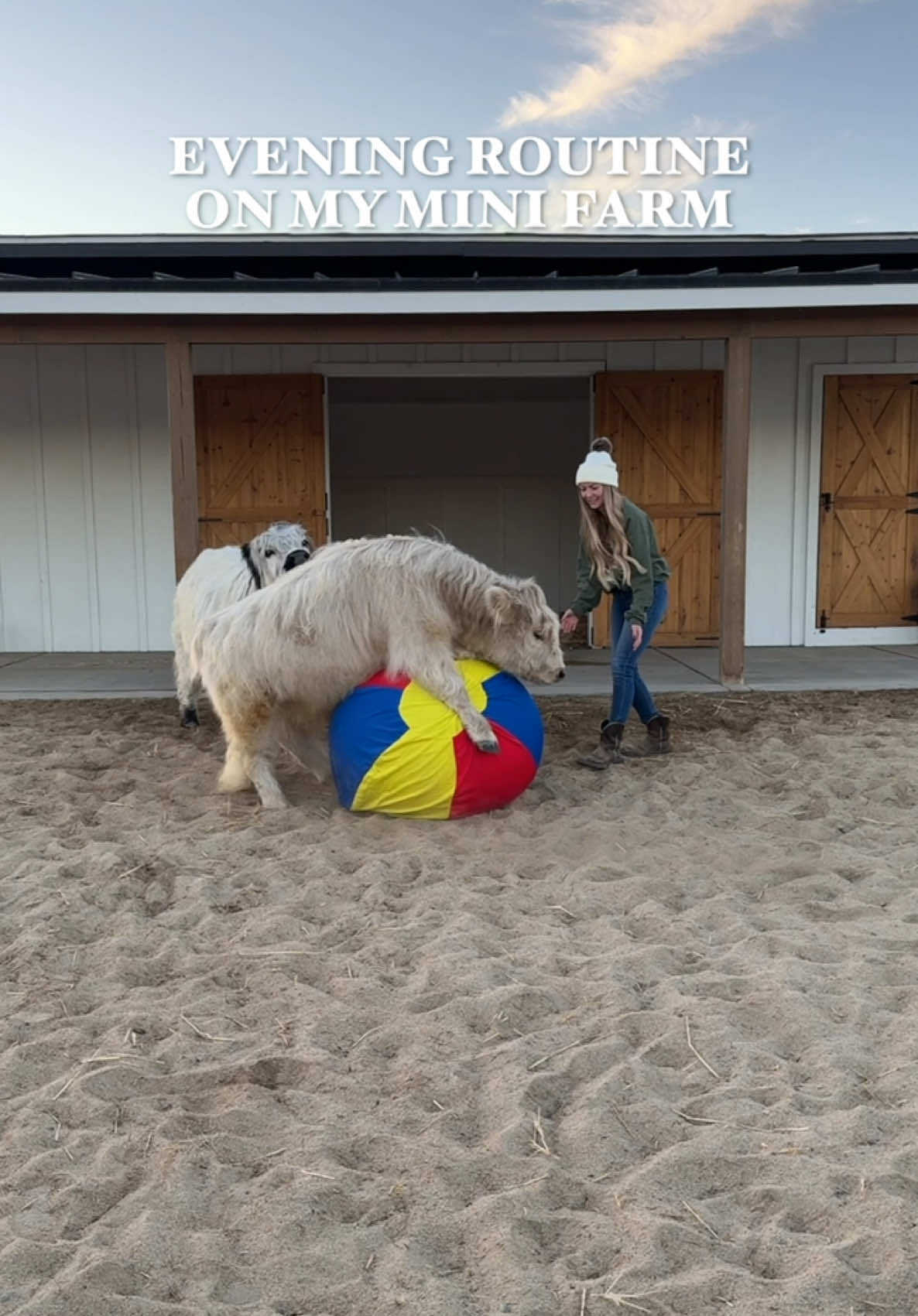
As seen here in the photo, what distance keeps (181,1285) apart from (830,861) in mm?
3068

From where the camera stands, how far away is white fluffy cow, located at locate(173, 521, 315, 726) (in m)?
5.91

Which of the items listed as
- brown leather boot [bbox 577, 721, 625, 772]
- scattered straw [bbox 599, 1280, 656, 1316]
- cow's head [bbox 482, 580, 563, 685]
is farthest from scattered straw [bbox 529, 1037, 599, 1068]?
brown leather boot [bbox 577, 721, 625, 772]

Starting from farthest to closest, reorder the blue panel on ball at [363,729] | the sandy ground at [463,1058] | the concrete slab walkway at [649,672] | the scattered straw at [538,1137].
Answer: the concrete slab walkway at [649,672] → the blue panel on ball at [363,729] → the scattered straw at [538,1137] → the sandy ground at [463,1058]

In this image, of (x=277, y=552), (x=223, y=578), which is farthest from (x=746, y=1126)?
(x=223, y=578)

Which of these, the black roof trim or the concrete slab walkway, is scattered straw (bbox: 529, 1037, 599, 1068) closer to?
the concrete slab walkway

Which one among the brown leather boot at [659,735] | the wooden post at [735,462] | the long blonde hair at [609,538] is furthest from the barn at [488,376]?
the long blonde hair at [609,538]

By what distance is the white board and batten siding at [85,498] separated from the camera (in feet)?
31.9

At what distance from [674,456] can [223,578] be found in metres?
5.22

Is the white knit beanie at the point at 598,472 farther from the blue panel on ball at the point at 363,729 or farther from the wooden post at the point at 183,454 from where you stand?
the wooden post at the point at 183,454

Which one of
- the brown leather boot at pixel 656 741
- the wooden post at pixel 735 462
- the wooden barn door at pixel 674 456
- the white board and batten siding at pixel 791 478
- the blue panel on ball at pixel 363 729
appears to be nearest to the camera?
the blue panel on ball at pixel 363 729

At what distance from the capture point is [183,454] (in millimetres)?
7594

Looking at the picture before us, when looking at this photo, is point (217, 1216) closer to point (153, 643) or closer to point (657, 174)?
point (153, 643)

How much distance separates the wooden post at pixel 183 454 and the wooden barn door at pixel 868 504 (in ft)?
18.7

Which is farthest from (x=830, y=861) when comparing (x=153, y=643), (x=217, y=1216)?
(x=153, y=643)
